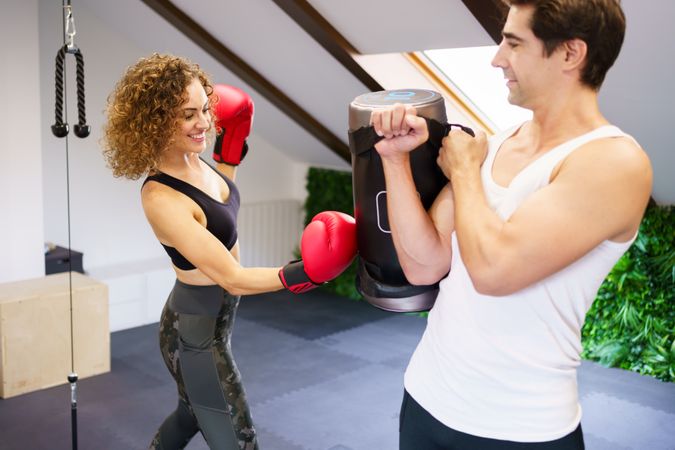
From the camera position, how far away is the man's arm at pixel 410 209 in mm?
1198

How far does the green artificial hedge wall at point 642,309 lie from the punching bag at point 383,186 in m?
2.96

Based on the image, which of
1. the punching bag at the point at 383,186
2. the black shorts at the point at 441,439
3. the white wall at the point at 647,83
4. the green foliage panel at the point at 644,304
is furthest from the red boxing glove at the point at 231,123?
the green foliage panel at the point at 644,304

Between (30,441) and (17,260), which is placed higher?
(17,260)

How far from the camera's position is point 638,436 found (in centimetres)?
333

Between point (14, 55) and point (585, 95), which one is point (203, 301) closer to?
point (585, 95)

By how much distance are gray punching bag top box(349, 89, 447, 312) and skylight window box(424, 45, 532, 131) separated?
9.07ft

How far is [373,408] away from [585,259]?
2.61 metres

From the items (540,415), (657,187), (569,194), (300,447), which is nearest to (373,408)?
(300,447)

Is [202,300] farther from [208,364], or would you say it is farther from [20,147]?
[20,147]

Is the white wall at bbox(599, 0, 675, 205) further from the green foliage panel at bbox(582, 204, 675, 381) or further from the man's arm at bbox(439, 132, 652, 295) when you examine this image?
the man's arm at bbox(439, 132, 652, 295)

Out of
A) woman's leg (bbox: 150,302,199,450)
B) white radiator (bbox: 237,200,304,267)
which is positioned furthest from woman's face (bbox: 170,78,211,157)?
white radiator (bbox: 237,200,304,267)

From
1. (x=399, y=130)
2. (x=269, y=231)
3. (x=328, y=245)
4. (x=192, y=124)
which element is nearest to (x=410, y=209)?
(x=399, y=130)

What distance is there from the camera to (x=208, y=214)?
2.08 m

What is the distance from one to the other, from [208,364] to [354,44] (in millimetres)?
2052
